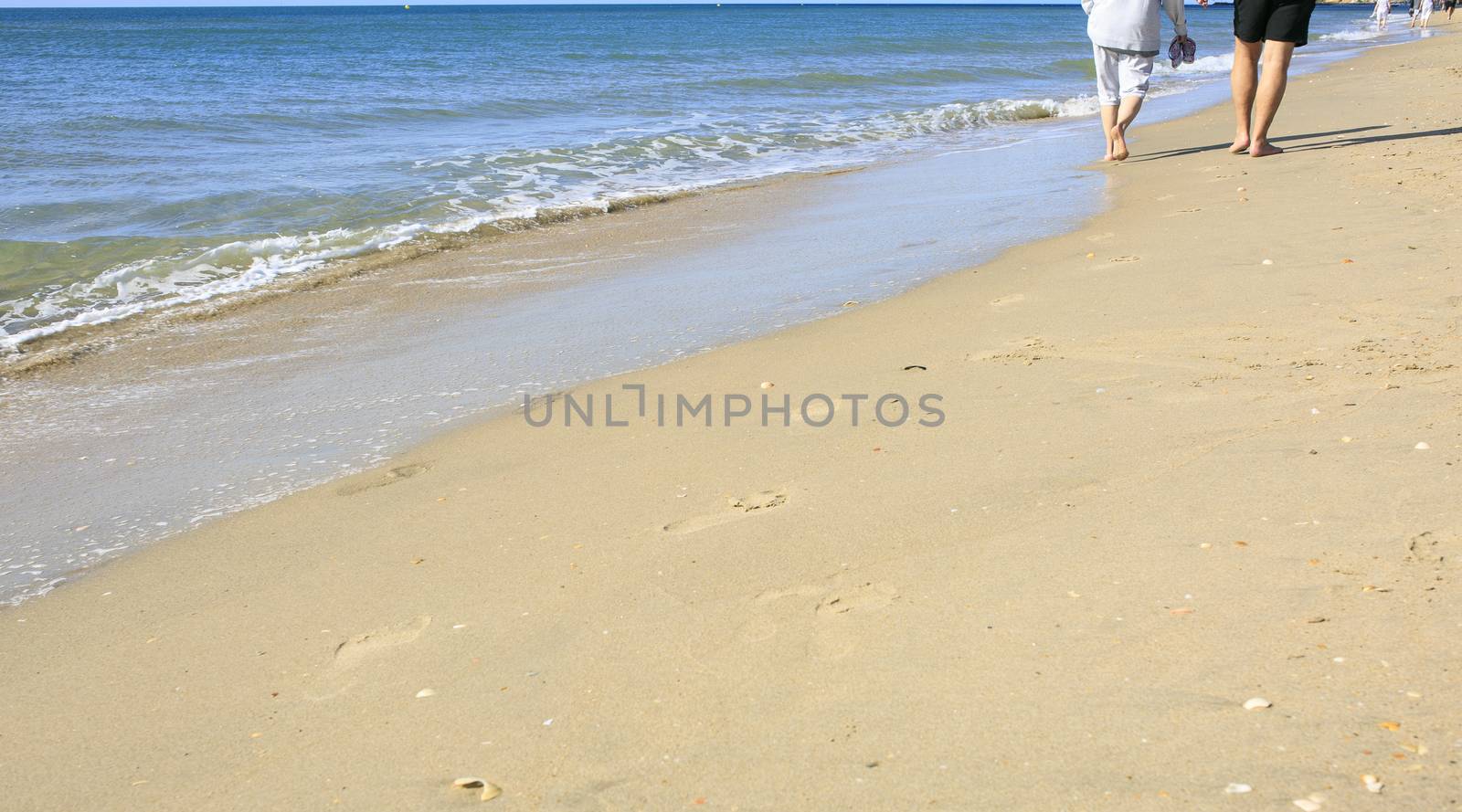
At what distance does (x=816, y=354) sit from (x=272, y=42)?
40166 mm

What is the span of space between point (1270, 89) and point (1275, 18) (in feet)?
1.40

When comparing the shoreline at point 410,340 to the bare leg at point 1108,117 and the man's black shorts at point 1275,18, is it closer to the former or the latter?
the bare leg at point 1108,117

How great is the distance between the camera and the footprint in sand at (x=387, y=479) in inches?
125

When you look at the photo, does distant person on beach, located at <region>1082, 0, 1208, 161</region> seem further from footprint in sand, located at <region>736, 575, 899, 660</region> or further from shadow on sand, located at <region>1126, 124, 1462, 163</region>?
footprint in sand, located at <region>736, 575, 899, 660</region>

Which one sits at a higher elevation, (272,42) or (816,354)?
(272,42)

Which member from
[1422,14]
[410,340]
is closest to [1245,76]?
[410,340]

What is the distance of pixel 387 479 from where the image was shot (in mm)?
3246

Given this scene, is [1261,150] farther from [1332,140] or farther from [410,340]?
[410,340]

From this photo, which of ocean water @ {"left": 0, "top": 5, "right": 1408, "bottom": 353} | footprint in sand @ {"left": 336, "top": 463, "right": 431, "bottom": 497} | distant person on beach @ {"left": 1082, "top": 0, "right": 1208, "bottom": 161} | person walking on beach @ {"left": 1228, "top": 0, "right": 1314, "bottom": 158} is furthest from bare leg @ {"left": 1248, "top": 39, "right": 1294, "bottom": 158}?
footprint in sand @ {"left": 336, "top": 463, "right": 431, "bottom": 497}

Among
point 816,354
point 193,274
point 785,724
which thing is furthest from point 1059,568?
point 193,274

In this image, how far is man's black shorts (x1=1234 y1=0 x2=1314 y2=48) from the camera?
6.38m

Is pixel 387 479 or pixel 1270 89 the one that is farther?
pixel 1270 89

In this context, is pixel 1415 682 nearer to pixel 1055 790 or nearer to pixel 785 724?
pixel 1055 790

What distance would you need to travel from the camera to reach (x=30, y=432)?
3.99 m
